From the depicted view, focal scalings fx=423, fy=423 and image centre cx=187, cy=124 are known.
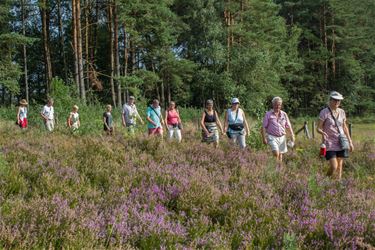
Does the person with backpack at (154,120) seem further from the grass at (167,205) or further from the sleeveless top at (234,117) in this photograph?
the grass at (167,205)

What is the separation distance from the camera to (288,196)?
5031mm

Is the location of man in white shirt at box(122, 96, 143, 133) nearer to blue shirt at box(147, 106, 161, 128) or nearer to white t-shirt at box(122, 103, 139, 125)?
white t-shirt at box(122, 103, 139, 125)

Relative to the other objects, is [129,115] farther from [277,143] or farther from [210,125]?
[277,143]

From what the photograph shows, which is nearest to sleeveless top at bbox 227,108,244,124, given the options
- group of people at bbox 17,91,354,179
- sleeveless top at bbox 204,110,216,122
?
group of people at bbox 17,91,354,179

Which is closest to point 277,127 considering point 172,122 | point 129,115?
point 172,122

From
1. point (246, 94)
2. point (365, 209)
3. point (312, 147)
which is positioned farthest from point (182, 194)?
point (246, 94)

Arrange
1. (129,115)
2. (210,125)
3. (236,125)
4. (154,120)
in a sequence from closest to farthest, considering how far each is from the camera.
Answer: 1. (236,125)
2. (210,125)
3. (154,120)
4. (129,115)

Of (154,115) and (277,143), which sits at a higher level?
(154,115)

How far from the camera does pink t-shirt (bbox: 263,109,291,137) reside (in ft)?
29.8

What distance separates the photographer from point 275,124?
9.08 m

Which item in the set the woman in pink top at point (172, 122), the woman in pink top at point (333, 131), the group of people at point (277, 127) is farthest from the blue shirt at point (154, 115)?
the woman in pink top at point (333, 131)

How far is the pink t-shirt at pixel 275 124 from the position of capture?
9.08 metres

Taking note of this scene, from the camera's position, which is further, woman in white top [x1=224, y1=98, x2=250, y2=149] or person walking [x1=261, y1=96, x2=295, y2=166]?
woman in white top [x1=224, y1=98, x2=250, y2=149]

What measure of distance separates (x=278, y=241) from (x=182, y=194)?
4.47 feet
